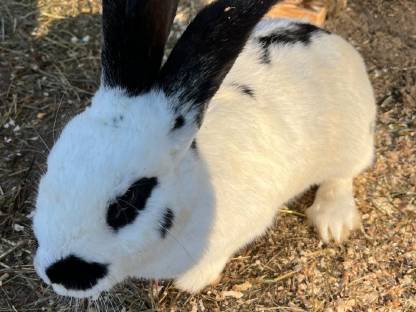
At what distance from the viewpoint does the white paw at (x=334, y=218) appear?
10.1ft

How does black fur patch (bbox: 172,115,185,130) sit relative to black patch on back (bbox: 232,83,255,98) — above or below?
above

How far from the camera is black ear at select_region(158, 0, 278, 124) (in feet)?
6.35

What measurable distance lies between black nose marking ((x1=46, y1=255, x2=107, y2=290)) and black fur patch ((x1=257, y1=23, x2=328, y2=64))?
49.9 inches

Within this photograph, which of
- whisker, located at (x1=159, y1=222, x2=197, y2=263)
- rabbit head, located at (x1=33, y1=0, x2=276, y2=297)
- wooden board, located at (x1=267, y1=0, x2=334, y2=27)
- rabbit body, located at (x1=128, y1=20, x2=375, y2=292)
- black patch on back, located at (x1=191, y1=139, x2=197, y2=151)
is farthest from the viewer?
wooden board, located at (x1=267, y1=0, x2=334, y2=27)

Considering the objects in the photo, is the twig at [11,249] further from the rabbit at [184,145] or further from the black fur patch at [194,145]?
the black fur patch at [194,145]

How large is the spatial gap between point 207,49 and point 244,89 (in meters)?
0.65

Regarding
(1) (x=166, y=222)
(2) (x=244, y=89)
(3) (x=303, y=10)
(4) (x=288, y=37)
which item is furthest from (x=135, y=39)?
(3) (x=303, y=10)

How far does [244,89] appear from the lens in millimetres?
2576

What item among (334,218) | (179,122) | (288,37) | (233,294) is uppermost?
(179,122)

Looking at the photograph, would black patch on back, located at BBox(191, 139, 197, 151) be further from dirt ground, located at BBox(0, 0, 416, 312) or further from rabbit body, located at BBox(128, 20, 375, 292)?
dirt ground, located at BBox(0, 0, 416, 312)

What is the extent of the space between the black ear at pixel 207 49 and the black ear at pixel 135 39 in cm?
6

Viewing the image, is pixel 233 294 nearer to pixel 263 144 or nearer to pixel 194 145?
pixel 263 144

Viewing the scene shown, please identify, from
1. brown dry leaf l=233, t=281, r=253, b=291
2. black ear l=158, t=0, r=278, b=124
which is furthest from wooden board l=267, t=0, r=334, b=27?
black ear l=158, t=0, r=278, b=124

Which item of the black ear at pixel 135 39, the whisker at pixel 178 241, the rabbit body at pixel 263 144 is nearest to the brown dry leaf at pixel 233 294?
the rabbit body at pixel 263 144
